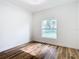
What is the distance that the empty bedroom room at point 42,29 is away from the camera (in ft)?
8.93

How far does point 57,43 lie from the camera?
3.61 metres

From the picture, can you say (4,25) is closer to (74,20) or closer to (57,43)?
(57,43)

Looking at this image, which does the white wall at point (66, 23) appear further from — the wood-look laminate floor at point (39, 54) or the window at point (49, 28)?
the wood-look laminate floor at point (39, 54)

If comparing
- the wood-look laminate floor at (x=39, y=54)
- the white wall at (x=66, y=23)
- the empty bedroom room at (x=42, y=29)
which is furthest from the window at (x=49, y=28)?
the wood-look laminate floor at (x=39, y=54)

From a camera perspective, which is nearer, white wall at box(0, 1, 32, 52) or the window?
white wall at box(0, 1, 32, 52)

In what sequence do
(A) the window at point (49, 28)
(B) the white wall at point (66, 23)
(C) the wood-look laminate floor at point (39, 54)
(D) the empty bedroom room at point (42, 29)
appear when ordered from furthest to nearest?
(A) the window at point (49, 28) → (B) the white wall at point (66, 23) → (D) the empty bedroom room at point (42, 29) → (C) the wood-look laminate floor at point (39, 54)

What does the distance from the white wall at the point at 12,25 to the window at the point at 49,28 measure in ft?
4.21

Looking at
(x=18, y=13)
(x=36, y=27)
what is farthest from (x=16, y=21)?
(x=36, y=27)

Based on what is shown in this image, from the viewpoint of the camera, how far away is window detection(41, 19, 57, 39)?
12.3 ft

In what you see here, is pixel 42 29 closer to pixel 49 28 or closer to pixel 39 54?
pixel 49 28

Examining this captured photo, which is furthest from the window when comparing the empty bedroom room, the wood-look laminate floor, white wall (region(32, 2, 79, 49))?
the wood-look laminate floor

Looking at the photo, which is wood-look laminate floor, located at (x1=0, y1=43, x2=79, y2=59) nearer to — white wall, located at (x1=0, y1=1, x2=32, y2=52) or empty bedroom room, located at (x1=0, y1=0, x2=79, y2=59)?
empty bedroom room, located at (x1=0, y1=0, x2=79, y2=59)

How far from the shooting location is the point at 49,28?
400 centimetres

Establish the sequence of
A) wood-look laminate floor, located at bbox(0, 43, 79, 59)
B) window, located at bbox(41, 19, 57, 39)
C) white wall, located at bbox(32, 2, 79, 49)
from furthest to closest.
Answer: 1. window, located at bbox(41, 19, 57, 39)
2. white wall, located at bbox(32, 2, 79, 49)
3. wood-look laminate floor, located at bbox(0, 43, 79, 59)
